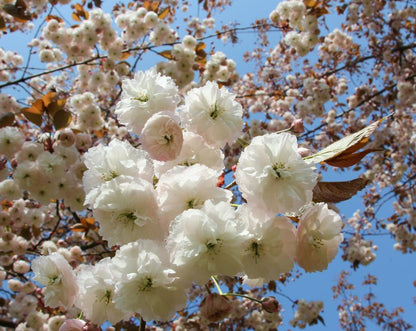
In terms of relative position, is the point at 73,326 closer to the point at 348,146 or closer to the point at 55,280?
the point at 55,280

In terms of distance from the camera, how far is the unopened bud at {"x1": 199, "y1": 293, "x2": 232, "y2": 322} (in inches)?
30.9

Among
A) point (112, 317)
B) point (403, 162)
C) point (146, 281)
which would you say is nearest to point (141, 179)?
point (146, 281)

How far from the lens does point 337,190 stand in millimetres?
913

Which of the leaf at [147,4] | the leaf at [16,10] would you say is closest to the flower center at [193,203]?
the leaf at [16,10]

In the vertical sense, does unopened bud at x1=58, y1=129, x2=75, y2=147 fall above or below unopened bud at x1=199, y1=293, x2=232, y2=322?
above

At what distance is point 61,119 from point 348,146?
6.67 ft

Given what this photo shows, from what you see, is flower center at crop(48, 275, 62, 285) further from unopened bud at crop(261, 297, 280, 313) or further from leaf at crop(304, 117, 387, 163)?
leaf at crop(304, 117, 387, 163)

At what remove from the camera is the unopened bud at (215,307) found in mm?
785

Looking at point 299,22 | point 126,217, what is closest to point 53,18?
point 299,22

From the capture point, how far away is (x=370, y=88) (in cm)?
550

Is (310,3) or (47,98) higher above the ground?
(310,3)

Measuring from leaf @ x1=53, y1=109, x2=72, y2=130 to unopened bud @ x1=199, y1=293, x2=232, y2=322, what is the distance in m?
1.89

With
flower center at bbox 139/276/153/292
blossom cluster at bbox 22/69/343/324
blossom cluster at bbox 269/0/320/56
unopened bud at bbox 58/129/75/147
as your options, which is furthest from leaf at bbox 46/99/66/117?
blossom cluster at bbox 269/0/320/56

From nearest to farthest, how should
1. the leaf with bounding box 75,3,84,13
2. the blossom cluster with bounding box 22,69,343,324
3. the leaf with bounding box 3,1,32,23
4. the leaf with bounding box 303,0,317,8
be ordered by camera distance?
the blossom cluster with bounding box 22,69,343,324
the leaf with bounding box 3,1,32,23
the leaf with bounding box 75,3,84,13
the leaf with bounding box 303,0,317,8
